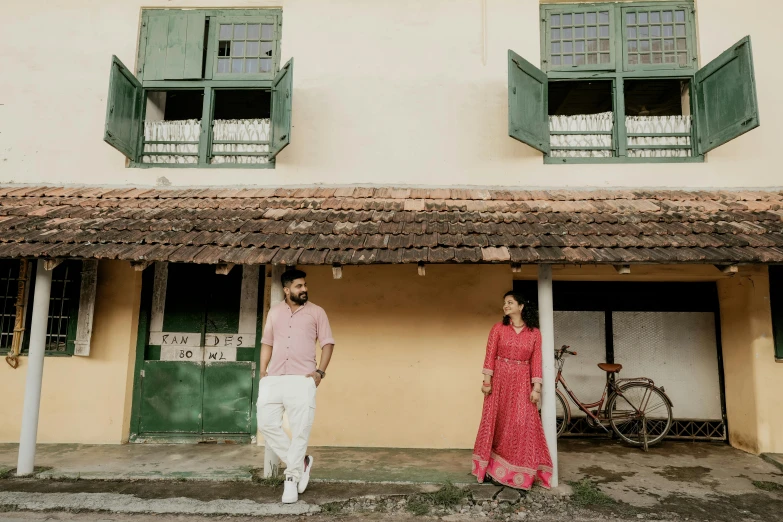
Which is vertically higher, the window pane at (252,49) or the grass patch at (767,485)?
the window pane at (252,49)

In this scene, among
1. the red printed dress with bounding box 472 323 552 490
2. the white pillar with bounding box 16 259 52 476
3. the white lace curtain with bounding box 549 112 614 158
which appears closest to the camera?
the red printed dress with bounding box 472 323 552 490

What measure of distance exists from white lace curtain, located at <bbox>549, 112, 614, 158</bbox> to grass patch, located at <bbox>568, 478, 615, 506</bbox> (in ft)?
12.9

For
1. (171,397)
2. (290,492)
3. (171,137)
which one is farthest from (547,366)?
(171,137)

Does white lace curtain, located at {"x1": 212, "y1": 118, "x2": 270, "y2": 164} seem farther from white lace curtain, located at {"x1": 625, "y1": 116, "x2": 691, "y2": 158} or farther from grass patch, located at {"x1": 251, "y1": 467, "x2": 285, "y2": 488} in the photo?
white lace curtain, located at {"x1": 625, "y1": 116, "x2": 691, "y2": 158}

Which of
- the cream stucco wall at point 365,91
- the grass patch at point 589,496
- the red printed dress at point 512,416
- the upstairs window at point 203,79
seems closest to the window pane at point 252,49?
the upstairs window at point 203,79

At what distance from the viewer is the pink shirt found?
14.4 ft

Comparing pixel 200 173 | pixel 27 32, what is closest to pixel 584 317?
pixel 200 173

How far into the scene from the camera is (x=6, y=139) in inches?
258

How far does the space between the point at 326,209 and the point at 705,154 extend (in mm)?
4790

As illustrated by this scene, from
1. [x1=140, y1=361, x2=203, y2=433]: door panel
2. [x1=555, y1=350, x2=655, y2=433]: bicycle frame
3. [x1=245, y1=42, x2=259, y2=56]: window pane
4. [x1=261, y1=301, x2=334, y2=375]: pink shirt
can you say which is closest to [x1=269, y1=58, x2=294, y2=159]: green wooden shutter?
[x1=245, y1=42, x2=259, y2=56]: window pane

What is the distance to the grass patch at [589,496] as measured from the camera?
4359 mm

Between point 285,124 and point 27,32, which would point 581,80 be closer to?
point 285,124

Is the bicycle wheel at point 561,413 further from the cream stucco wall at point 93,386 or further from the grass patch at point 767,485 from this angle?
the cream stucco wall at point 93,386

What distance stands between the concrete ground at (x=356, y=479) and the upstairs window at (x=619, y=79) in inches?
143
